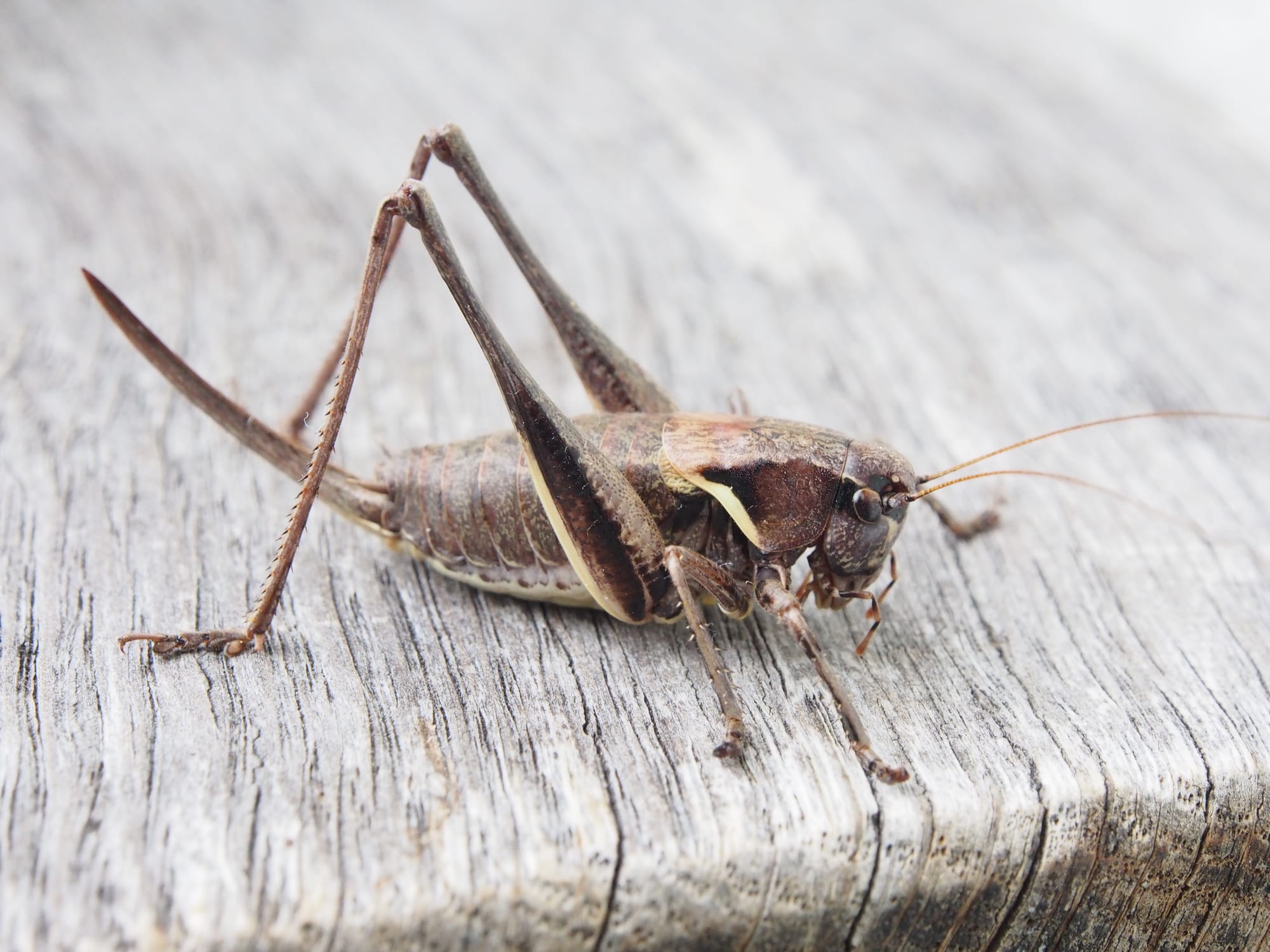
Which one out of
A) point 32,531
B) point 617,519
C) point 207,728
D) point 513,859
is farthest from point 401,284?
point 513,859

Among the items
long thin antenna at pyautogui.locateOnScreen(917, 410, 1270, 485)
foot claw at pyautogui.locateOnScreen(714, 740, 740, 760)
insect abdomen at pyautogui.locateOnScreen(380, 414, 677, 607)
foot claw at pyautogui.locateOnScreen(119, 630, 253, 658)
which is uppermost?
long thin antenna at pyautogui.locateOnScreen(917, 410, 1270, 485)

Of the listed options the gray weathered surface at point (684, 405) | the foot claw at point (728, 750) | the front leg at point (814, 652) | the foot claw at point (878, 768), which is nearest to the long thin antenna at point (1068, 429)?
the gray weathered surface at point (684, 405)

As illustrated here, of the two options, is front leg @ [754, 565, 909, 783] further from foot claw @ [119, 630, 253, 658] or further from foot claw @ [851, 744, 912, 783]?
foot claw @ [119, 630, 253, 658]

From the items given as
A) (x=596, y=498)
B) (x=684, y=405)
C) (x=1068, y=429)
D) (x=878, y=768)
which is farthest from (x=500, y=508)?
(x=1068, y=429)

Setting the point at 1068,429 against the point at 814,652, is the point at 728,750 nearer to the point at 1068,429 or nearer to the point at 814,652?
the point at 814,652

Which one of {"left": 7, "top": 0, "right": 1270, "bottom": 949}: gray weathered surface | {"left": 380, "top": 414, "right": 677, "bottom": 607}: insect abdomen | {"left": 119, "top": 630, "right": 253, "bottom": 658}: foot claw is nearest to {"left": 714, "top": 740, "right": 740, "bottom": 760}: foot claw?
{"left": 7, "top": 0, "right": 1270, "bottom": 949}: gray weathered surface

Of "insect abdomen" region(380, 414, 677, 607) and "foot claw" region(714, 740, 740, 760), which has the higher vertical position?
"insect abdomen" region(380, 414, 677, 607)
